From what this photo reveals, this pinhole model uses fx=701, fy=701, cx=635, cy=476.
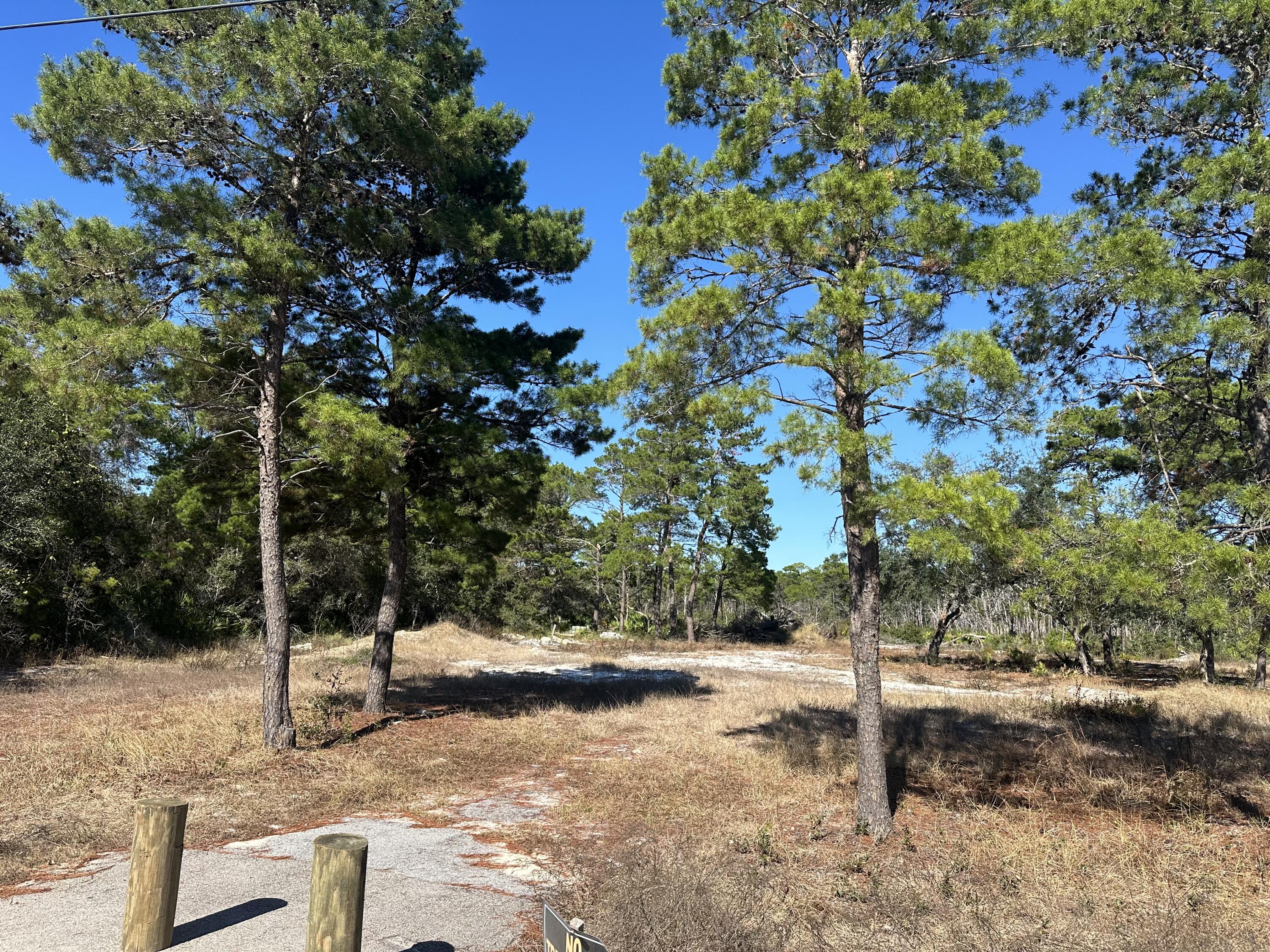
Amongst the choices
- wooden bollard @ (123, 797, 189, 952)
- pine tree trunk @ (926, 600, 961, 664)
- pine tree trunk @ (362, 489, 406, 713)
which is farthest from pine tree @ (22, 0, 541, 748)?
pine tree trunk @ (926, 600, 961, 664)

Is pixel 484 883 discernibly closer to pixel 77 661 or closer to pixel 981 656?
pixel 77 661

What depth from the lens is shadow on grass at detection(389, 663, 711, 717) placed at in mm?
13641

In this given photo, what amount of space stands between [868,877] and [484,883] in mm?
2962

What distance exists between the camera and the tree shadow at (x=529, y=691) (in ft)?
44.8

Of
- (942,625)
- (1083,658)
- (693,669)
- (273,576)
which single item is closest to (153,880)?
(273,576)

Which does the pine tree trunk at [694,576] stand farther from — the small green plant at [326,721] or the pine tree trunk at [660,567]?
the small green plant at [326,721]

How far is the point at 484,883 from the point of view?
5.20m

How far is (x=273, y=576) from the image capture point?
9.40 metres

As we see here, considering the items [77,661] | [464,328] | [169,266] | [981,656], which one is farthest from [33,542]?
[981,656]

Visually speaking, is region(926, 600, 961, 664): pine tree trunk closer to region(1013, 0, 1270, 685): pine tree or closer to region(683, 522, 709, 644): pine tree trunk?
region(683, 522, 709, 644): pine tree trunk

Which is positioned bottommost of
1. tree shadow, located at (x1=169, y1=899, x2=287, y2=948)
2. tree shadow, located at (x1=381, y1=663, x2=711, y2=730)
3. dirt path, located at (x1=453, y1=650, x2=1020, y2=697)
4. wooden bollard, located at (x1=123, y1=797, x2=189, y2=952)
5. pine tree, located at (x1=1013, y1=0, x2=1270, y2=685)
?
dirt path, located at (x1=453, y1=650, x2=1020, y2=697)

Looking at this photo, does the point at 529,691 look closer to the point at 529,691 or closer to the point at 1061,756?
the point at 529,691

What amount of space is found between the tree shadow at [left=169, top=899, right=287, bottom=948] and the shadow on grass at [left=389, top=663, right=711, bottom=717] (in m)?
8.10

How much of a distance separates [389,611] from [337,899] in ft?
29.6
